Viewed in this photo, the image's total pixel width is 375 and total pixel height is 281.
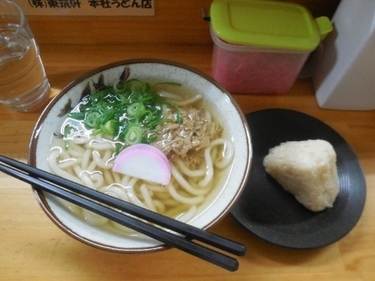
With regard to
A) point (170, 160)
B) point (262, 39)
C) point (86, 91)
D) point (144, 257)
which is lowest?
point (144, 257)

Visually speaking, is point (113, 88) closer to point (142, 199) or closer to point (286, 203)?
point (142, 199)

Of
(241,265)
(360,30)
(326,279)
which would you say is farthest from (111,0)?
(326,279)

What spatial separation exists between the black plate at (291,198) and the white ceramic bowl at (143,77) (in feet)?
0.30

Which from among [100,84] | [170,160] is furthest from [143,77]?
[170,160]

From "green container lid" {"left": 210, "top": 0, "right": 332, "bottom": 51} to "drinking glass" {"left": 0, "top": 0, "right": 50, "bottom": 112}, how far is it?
0.50 metres

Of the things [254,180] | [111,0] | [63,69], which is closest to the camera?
[254,180]

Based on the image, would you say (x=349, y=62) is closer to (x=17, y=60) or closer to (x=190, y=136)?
(x=190, y=136)

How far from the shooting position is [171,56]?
1.32 m

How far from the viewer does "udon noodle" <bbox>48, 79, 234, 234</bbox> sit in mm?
1031

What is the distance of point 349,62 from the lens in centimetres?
105

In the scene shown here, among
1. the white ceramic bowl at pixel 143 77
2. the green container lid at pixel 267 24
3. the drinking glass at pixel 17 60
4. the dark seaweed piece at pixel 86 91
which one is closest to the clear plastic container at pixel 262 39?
the green container lid at pixel 267 24

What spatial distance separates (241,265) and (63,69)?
80 centimetres

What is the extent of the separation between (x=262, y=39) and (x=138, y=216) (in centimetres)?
55

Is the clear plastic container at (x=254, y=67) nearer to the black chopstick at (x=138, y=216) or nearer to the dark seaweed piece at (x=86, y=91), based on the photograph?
the dark seaweed piece at (x=86, y=91)
